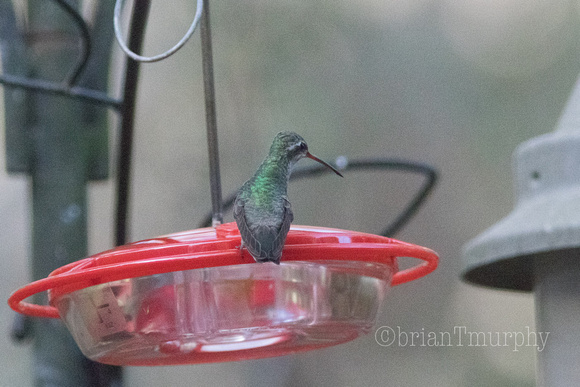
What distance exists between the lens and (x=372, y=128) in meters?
6.58

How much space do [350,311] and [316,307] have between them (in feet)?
0.27

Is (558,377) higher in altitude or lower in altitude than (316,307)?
lower

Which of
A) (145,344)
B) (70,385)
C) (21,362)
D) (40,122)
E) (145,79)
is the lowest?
(21,362)

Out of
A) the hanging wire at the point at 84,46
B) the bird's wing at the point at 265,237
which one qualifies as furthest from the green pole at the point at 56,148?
the bird's wing at the point at 265,237

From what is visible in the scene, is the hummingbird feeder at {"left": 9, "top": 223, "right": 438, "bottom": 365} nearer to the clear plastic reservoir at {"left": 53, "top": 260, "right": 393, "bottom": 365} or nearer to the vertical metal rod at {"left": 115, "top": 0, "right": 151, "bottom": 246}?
the clear plastic reservoir at {"left": 53, "top": 260, "right": 393, "bottom": 365}

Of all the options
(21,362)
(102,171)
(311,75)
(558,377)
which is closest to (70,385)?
(102,171)

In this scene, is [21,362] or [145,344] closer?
[145,344]

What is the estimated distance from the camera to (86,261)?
1392 millimetres

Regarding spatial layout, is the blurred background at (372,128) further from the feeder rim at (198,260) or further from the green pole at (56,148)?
the feeder rim at (198,260)

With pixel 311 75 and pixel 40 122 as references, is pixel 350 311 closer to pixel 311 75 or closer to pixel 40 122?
pixel 40 122

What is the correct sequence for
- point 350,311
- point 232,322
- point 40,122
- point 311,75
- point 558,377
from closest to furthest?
point 232,322 → point 350,311 → point 558,377 → point 40,122 → point 311,75

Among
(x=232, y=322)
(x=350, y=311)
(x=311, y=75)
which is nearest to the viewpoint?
(x=232, y=322)

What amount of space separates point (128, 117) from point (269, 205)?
71 cm

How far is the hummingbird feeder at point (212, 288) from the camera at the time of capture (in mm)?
1298
